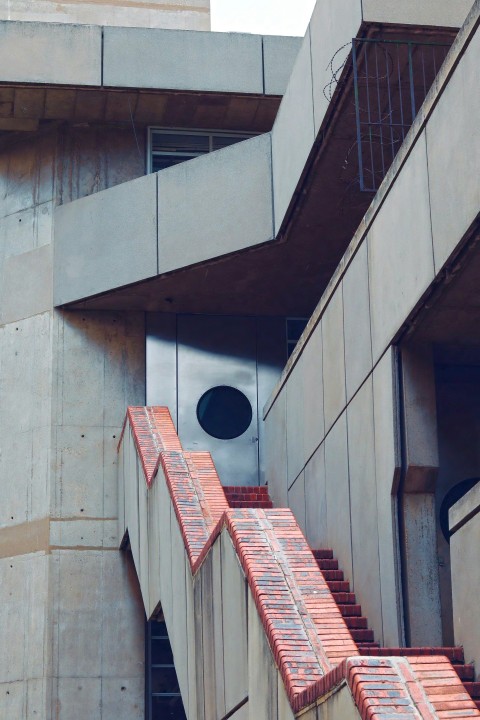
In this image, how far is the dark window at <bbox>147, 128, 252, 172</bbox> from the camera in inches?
858

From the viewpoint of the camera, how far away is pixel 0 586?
19.9 metres

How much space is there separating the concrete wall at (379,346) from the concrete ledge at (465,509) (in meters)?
1.89

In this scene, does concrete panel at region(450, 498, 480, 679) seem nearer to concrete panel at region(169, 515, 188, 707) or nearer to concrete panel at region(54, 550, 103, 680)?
concrete panel at region(169, 515, 188, 707)

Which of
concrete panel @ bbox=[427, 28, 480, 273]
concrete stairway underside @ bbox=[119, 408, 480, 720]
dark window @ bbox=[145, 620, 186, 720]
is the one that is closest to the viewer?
concrete stairway underside @ bbox=[119, 408, 480, 720]

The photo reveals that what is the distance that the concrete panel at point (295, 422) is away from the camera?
1673cm

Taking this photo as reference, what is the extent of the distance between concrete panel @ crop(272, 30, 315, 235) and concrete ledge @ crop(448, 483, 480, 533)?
23.0 feet

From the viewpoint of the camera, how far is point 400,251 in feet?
40.3

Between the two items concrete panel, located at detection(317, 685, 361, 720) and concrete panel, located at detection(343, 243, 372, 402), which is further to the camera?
concrete panel, located at detection(343, 243, 372, 402)

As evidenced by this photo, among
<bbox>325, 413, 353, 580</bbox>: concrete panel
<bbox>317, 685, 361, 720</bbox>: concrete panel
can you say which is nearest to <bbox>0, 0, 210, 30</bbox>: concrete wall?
<bbox>325, 413, 353, 580</bbox>: concrete panel

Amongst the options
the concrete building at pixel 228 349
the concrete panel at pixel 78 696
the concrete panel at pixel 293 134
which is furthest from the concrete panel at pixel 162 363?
the concrete panel at pixel 78 696

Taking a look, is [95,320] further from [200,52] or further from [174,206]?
[200,52]

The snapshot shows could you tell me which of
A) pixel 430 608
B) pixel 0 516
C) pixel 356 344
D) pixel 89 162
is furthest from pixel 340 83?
pixel 0 516

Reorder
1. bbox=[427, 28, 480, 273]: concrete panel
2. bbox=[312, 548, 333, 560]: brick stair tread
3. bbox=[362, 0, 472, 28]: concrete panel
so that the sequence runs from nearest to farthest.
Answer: bbox=[427, 28, 480, 273]: concrete panel < bbox=[362, 0, 472, 28]: concrete panel < bbox=[312, 548, 333, 560]: brick stair tread

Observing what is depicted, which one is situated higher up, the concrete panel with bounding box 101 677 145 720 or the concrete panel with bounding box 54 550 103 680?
the concrete panel with bounding box 54 550 103 680
